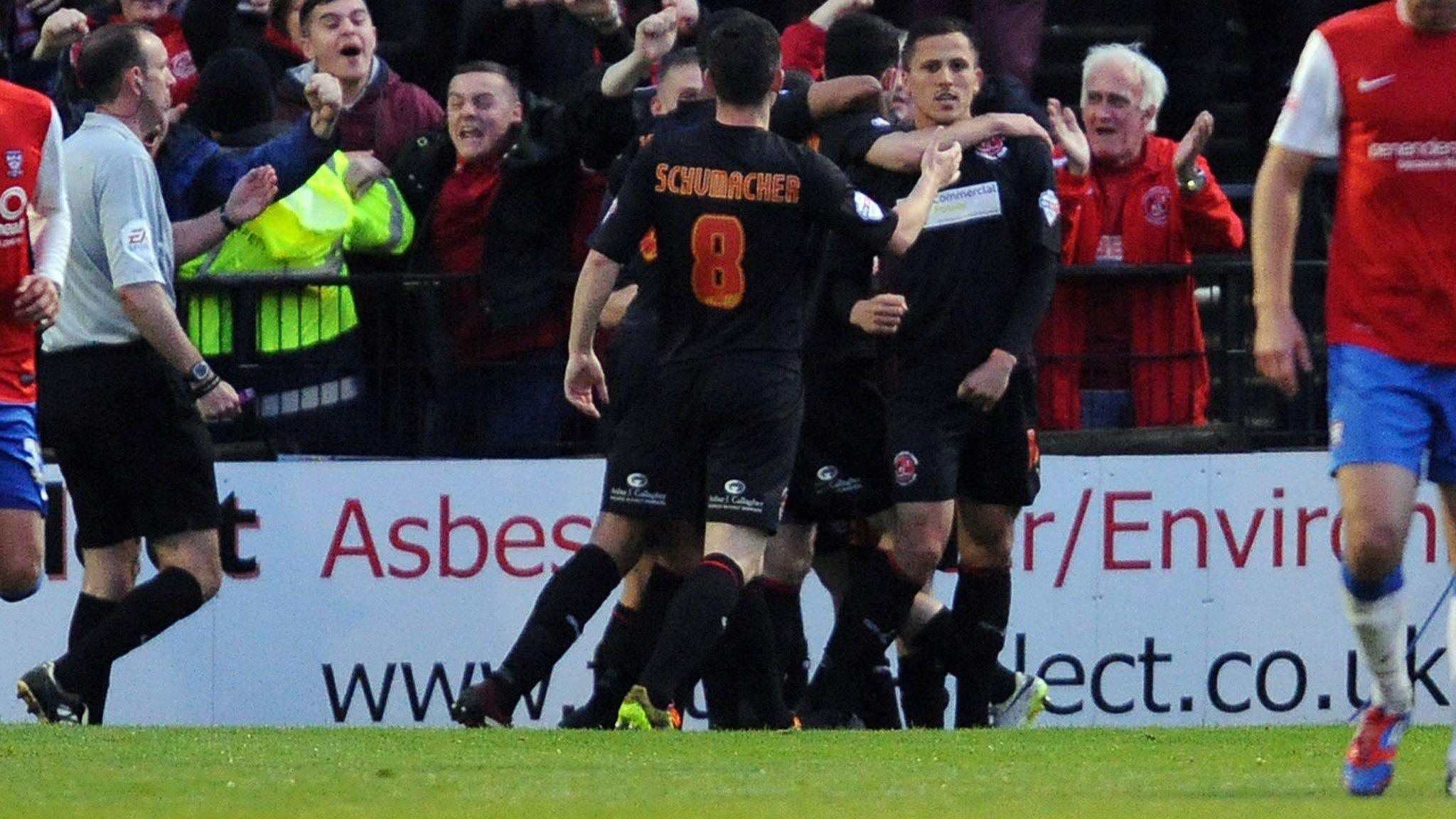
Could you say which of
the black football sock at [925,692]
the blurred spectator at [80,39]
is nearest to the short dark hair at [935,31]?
the black football sock at [925,692]

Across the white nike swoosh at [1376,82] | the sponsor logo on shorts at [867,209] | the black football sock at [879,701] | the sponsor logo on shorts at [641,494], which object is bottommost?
the black football sock at [879,701]

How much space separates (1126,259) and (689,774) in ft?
15.6

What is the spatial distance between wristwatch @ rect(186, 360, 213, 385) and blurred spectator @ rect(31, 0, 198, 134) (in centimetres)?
267

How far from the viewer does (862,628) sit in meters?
10.0

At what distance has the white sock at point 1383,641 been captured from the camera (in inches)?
269

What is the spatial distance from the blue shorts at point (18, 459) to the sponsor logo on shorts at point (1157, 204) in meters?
4.74

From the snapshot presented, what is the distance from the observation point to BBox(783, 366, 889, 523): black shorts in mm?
10188

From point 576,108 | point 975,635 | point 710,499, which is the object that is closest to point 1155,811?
point 710,499

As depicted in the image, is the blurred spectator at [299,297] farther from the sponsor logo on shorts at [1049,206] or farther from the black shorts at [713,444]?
the sponsor logo on shorts at [1049,206]

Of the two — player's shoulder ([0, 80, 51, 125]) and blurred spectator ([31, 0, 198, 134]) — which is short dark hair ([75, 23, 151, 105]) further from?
blurred spectator ([31, 0, 198, 134])

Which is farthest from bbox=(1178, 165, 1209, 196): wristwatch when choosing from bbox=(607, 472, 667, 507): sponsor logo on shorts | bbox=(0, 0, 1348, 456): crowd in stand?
bbox=(607, 472, 667, 507): sponsor logo on shorts

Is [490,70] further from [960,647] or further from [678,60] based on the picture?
[960,647]

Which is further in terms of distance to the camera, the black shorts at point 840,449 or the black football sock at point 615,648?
the black shorts at point 840,449

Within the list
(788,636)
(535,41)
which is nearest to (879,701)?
(788,636)
